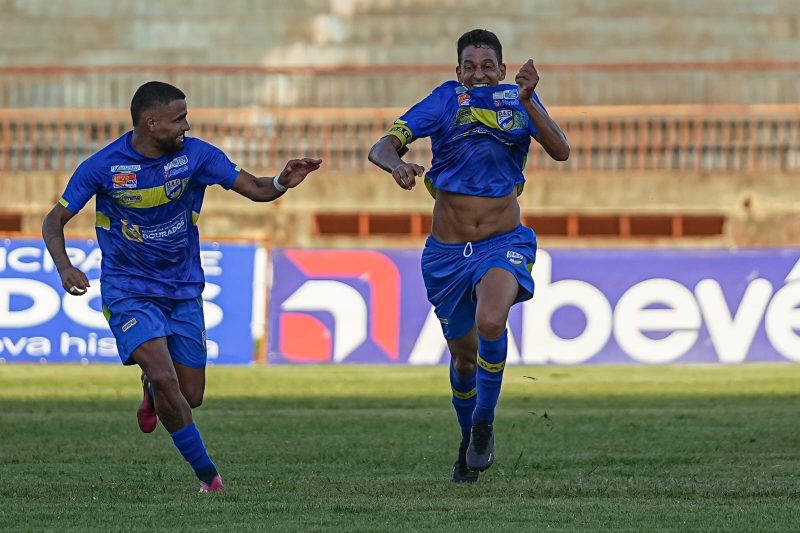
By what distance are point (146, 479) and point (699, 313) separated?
12912 mm

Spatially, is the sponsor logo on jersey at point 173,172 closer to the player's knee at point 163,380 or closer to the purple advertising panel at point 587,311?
the player's knee at point 163,380

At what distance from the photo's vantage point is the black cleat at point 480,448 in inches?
328

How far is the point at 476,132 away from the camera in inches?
347

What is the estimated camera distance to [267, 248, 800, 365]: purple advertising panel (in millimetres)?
20750

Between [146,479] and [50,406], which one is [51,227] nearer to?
[146,479]

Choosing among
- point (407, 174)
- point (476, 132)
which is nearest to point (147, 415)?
point (407, 174)

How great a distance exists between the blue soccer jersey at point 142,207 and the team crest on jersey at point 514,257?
1.54 metres

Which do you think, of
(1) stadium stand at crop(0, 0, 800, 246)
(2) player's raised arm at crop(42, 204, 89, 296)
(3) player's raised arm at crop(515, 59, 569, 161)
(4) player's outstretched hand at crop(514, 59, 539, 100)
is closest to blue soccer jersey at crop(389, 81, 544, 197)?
(3) player's raised arm at crop(515, 59, 569, 161)

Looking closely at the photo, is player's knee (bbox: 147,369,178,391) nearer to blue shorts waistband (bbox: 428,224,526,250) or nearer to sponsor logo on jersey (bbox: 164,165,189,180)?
sponsor logo on jersey (bbox: 164,165,189,180)

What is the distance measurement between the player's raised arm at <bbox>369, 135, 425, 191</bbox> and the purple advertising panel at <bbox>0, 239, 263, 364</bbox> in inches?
496

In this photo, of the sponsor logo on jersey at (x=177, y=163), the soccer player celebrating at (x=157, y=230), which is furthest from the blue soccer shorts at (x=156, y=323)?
the sponsor logo on jersey at (x=177, y=163)

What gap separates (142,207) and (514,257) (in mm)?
1914

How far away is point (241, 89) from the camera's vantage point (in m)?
29.6

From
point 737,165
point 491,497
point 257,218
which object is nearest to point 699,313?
point 737,165
